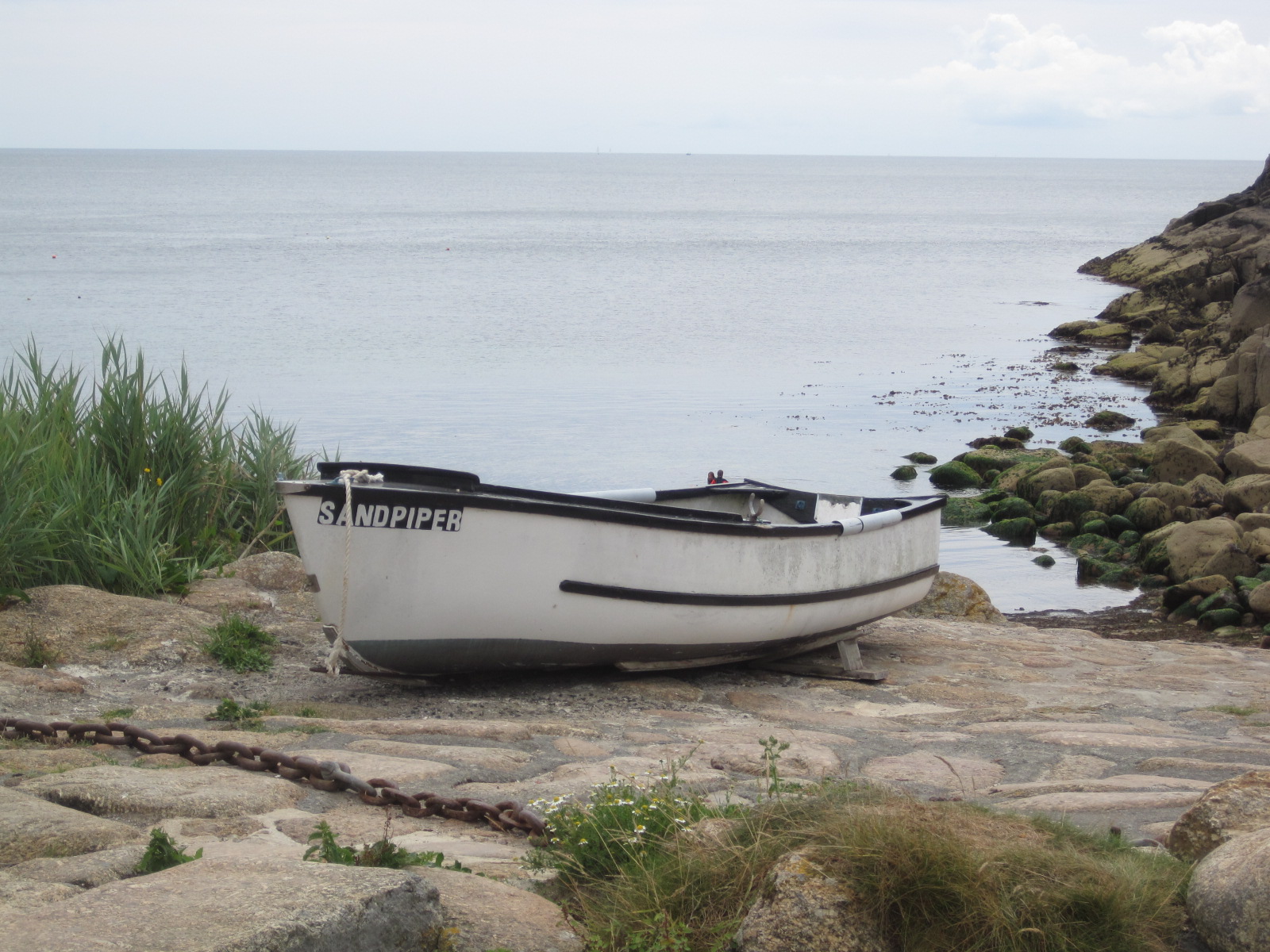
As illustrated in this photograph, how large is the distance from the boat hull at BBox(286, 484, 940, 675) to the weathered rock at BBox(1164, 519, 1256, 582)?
8843 millimetres

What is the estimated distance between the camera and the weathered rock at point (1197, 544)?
1522cm

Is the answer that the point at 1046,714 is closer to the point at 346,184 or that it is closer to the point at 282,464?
the point at 282,464

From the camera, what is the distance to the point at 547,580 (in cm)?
702

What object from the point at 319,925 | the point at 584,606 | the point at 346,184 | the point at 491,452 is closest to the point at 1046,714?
the point at 584,606

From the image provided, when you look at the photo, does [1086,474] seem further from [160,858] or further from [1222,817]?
[160,858]

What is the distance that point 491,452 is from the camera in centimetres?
2177

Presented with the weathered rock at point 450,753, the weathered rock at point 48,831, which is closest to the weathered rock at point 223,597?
the weathered rock at point 450,753

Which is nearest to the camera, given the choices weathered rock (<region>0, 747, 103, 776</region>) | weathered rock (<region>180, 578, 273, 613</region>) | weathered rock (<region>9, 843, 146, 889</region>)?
weathered rock (<region>9, 843, 146, 889</region>)

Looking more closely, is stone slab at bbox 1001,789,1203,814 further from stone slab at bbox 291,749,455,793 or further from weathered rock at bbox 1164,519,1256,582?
weathered rock at bbox 1164,519,1256,582

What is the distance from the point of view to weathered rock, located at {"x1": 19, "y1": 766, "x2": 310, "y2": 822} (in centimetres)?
393

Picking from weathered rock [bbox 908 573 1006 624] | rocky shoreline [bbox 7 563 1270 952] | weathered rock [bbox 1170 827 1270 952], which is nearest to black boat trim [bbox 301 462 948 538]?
rocky shoreline [bbox 7 563 1270 952]

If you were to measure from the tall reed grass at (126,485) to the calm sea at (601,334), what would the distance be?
0.82m

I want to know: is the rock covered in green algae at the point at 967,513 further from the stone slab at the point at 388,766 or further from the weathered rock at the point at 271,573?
the stone slab at the point at 388,766

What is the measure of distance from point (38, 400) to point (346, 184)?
559ft
